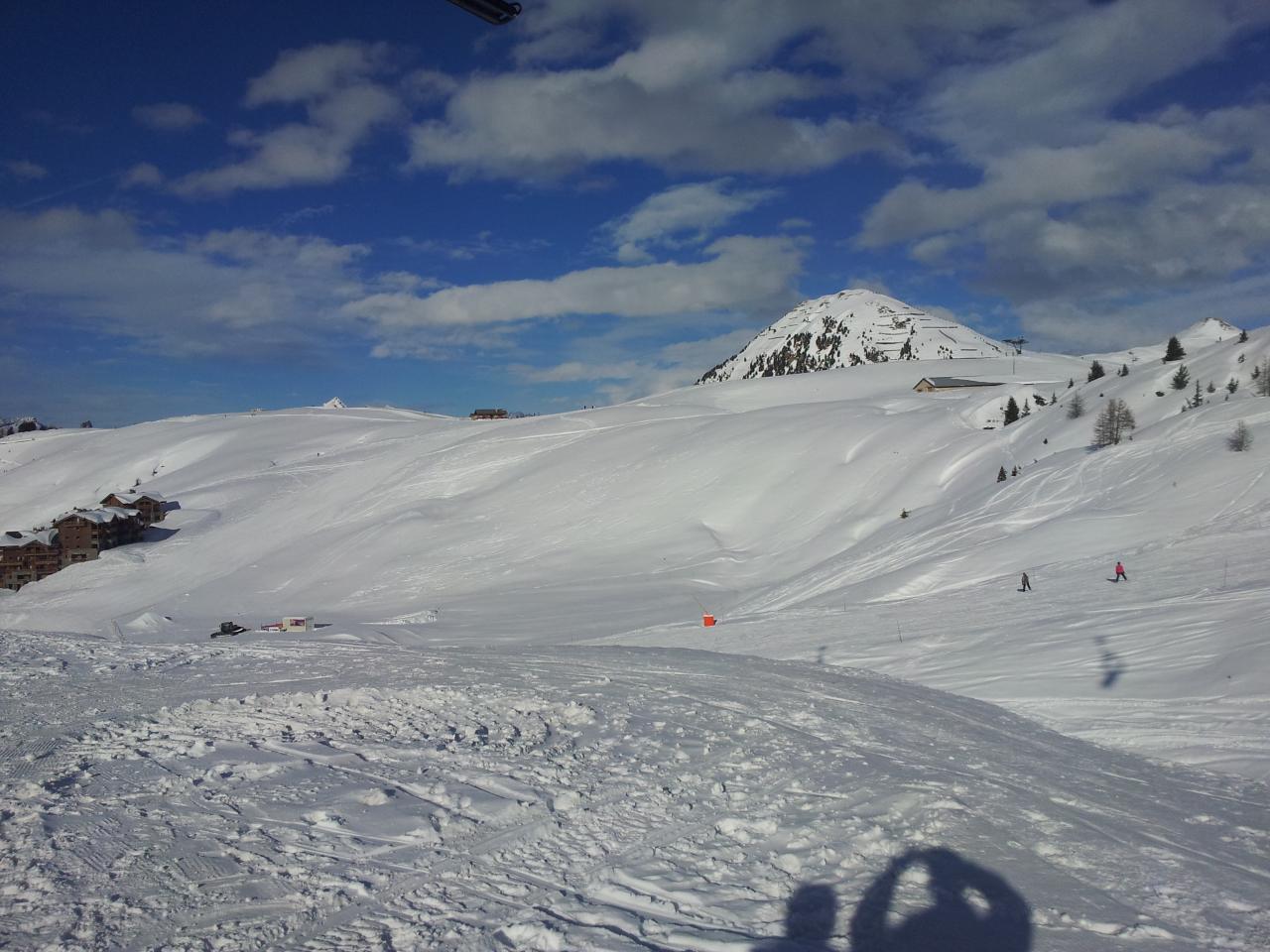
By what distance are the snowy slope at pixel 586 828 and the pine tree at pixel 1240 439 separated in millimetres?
20946

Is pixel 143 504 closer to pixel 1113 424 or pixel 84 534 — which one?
pixel 84 534

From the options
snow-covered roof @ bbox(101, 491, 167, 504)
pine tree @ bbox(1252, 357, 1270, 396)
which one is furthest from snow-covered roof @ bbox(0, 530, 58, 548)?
pine tree @ bbox(1252, 357, 1270, 396)

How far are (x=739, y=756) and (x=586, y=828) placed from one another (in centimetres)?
262

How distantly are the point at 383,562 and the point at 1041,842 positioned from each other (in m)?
40.4

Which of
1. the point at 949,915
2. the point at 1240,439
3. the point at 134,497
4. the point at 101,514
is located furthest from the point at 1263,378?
the point at 134,497

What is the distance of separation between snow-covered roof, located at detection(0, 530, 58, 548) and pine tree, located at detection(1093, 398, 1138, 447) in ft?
196

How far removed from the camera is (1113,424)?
3381 centimetres

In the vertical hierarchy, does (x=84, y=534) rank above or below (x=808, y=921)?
above

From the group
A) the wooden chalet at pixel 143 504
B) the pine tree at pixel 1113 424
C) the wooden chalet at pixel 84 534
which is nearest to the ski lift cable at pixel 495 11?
the pine tree at pixel 1113 424

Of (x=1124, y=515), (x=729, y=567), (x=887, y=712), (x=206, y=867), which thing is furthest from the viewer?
(x=729, y=567)

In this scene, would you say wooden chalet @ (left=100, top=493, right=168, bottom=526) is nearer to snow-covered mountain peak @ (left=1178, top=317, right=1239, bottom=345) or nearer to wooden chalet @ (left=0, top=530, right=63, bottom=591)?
wooden chalet @ (left=0, top=530, right=63, bottom=591)

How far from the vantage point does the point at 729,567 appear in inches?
1463

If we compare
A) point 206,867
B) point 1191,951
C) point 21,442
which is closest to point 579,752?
point 206,867

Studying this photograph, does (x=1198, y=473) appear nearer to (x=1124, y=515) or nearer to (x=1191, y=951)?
(x=1124, y=515)
